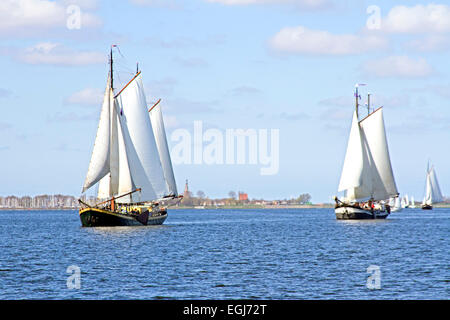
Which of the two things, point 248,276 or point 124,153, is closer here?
point 248,276

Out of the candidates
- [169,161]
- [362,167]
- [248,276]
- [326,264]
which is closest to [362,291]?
[248,276]

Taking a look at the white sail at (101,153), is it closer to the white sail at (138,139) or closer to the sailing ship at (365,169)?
the white sail at (138,139)

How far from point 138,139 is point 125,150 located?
300 cm

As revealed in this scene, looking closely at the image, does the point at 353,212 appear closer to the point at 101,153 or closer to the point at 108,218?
the point at 108,218

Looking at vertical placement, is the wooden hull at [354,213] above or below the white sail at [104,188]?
below

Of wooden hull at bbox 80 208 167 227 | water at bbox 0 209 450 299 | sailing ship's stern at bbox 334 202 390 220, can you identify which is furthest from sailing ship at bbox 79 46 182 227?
sailing ship's stern at bbox 334 202 390 220

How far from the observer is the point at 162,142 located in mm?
110062

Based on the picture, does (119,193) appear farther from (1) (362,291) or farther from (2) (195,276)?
(1) (362,291)

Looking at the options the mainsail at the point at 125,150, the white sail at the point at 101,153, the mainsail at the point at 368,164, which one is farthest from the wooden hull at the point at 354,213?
the white sail at the point at 101,153

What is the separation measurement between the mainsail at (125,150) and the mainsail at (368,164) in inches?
1535

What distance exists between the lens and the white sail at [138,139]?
3565 inches

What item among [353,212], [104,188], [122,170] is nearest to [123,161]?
[122,170]

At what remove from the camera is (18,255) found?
58.9 meters
